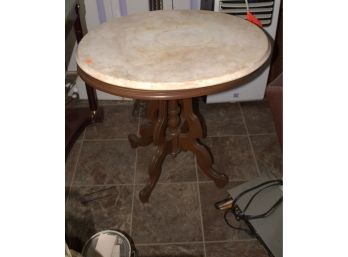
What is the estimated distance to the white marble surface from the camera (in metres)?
1.19

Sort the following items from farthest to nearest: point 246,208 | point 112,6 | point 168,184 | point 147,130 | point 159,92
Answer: point 112,6 < point 147,130 < point 168,184 < point 246,208 < point 159,92

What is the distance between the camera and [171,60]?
129cm

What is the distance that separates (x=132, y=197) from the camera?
1.83 m

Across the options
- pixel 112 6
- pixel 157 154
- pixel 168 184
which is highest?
pixel 112 6

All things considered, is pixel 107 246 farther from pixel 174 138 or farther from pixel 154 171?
pixel 174 138

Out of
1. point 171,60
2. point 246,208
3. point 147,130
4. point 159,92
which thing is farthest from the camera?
point 147,130

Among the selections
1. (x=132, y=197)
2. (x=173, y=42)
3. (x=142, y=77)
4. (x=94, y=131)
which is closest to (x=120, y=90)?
(x=142, y=77)

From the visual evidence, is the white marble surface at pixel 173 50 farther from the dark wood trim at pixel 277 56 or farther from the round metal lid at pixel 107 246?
the dark wood trim at pixel 277 56

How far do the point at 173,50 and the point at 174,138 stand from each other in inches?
23.7

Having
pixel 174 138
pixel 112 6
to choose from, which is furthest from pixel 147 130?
pixel 112 6

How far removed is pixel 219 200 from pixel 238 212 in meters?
0.15

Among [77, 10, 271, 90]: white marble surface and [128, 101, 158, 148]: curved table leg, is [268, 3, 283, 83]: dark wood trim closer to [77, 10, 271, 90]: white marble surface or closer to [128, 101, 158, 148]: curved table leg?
[77, 10, 271, 90]: white marble surface

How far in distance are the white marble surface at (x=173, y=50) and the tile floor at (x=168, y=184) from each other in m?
0.84

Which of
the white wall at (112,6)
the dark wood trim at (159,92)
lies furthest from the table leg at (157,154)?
the white wall at (112,6)
